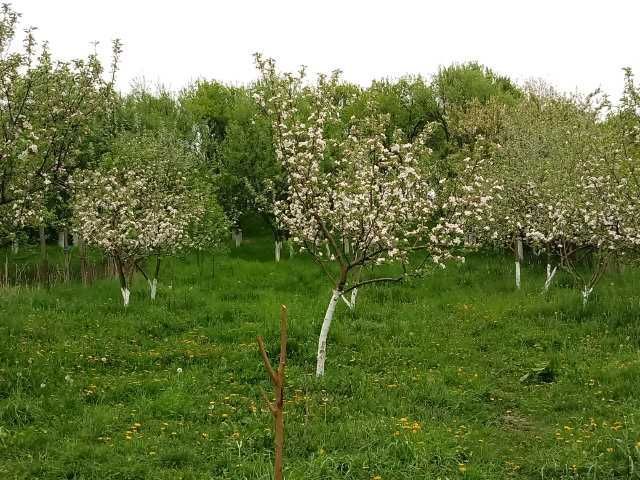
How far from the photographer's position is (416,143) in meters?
13.6

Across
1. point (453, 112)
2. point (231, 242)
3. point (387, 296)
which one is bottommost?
point (387, 296)

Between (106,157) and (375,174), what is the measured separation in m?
16.4

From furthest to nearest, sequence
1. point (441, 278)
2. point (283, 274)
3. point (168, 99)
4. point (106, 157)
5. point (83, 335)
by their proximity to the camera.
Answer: point (168, 99) → point (283, 274) → point (441, 278) → point (106, 157) → point (83, 335)

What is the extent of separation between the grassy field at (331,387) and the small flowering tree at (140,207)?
223 cm

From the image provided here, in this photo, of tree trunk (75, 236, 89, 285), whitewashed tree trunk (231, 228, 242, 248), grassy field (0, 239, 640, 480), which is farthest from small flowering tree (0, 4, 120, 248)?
whitewashed tree trunk (231, 228, 242, 248)

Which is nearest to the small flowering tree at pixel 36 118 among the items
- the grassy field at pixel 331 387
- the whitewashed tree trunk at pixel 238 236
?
the grassy field at pixel 331 387

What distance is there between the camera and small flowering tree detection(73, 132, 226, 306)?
21.4 metres

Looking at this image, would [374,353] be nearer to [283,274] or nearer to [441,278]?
[441,278]

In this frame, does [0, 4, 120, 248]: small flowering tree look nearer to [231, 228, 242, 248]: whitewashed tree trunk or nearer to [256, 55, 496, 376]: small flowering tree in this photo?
[256, 55, 496, 376]: small flowering tree

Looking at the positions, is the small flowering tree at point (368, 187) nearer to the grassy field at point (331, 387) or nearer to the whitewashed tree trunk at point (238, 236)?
the grassy field at point (331, 387)

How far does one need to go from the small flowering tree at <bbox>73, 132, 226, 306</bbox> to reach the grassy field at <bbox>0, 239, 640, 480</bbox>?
2.23 metres

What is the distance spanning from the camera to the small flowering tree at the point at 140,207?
21.4 metres

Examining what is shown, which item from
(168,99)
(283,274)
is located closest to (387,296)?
(283,274)

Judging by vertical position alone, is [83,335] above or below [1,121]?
below
